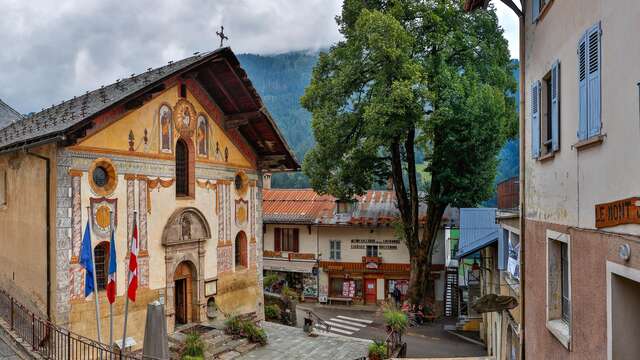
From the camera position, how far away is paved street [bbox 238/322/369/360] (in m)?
15.7

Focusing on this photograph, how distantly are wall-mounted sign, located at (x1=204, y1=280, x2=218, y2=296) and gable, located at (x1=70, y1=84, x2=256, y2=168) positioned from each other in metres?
4.50

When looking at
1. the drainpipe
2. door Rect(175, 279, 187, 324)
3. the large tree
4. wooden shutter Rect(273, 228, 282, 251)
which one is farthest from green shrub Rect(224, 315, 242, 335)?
wooden shutter Rect(273, 228, 282, 251)

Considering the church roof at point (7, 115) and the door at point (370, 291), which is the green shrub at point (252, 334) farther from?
the church roof at point (7, 115)

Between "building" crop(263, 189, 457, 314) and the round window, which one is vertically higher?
the round window

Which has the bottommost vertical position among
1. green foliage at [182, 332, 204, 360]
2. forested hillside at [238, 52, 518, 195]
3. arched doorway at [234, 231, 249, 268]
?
green foliage at [182, 332, 204, 360]

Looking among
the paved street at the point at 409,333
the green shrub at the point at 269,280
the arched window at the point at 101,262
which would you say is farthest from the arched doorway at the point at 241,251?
the green shrub at the point at 269,280

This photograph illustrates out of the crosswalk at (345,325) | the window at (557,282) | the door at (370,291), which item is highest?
the window at (557,282)

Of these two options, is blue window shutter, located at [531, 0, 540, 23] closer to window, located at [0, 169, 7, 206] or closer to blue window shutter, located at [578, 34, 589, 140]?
blue window shutter, located at [578, 34, 589, 140]

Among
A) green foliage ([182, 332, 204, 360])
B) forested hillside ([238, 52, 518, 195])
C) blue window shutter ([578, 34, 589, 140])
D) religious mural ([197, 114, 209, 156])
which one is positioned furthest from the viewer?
forested hillside ([238, 52, 518, 195])

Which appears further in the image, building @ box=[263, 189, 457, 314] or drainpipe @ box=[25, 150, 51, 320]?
building @ box=[263, 189, 457, 314]

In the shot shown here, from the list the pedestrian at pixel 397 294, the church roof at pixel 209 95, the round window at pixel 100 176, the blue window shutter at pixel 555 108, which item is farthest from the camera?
the pedestrian at pixel 397 294

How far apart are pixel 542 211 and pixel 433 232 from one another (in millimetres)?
17704

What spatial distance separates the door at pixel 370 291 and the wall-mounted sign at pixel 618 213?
26211 millimetres

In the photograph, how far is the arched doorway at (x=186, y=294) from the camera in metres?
16.8
